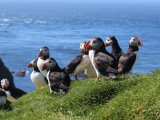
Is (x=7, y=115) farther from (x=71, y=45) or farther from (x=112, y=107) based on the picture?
(x=71, y=45)

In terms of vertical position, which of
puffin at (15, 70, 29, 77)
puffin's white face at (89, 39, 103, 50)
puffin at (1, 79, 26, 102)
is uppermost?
puffin's white face at (89, 39, 103, 50)

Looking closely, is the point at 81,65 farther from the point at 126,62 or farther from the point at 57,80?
the point at 57,80

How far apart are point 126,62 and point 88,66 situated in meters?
1.79

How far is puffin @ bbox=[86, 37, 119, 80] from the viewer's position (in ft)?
48.0

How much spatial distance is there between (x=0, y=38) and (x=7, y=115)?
99866 mm

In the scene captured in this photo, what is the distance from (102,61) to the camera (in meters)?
15.0

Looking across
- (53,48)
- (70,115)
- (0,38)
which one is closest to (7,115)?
(70,115)

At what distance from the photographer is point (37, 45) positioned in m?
95.1

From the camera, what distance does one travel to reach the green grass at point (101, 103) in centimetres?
1114

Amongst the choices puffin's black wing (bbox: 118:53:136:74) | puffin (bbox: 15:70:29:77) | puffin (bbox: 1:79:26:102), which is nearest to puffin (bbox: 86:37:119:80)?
puffin's black wing (bbox: 118:53:136:74)

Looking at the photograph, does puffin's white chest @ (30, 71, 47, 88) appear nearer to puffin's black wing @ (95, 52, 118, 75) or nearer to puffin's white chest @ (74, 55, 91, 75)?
puffin's white chest @ (74, 55, 91, 75)

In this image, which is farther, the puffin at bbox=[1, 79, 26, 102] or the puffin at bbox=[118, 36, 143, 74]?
the puffin at bbox=[1, 79, 26, 102]

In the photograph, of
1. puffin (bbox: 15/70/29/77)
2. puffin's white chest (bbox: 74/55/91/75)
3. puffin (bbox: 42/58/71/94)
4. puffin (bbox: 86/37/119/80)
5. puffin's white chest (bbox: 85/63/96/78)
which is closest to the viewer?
puffin (bbox: 86/37/119/80)

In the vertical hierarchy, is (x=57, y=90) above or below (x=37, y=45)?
above
